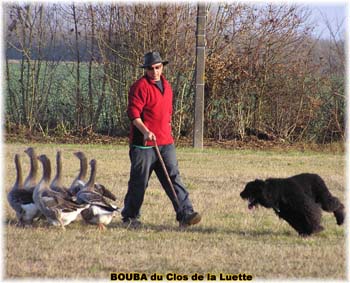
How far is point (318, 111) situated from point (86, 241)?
13809 millimetres

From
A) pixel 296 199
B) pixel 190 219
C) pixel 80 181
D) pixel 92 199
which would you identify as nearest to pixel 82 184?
pixel 80 181

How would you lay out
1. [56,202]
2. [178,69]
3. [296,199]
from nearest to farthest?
1. [296,199]
2. [56,202]
3. [178,69]

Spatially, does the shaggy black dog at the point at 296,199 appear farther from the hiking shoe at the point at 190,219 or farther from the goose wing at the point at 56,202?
the goose wing at the point at 56,202

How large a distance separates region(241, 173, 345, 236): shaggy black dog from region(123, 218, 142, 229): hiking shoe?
141cm

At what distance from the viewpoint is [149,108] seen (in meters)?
9.82

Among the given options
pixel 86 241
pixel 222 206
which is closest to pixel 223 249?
pixel 86 241

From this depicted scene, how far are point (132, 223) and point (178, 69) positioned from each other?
11.5 metres

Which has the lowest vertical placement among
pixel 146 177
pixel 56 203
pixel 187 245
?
pixel 187 245

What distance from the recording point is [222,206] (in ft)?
37.6

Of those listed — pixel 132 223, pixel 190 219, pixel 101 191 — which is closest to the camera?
pixel 190 219

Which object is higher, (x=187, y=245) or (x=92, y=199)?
(x=92, y=199)

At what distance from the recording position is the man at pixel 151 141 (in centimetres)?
977

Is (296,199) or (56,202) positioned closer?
(296,199)

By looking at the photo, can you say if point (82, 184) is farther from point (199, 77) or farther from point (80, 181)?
point (199, 77)
